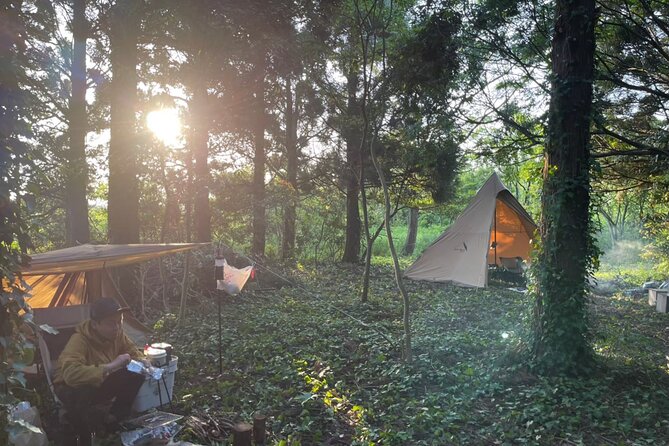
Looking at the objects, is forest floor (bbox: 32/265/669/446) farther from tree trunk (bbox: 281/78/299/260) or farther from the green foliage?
tree trunk (bbox: 281/78/299/260)

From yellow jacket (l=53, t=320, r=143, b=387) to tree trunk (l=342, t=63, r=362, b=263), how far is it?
8203 mm

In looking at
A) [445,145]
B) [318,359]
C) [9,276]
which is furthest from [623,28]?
[9,276]

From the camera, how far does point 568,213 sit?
4.15m

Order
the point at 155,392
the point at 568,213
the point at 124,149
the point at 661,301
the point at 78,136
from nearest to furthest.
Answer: the point at 155,392 → the point at 568,213 → the point at 124,149 → the point at 661,301 → the point at 78,136

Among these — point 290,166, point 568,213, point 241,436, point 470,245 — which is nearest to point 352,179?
point 290,166

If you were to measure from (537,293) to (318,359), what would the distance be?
2291 millimetres

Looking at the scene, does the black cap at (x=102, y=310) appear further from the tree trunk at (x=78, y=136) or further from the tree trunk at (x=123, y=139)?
the tree trunk at (x=78, y=136)

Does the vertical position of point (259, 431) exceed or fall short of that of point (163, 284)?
it falls short

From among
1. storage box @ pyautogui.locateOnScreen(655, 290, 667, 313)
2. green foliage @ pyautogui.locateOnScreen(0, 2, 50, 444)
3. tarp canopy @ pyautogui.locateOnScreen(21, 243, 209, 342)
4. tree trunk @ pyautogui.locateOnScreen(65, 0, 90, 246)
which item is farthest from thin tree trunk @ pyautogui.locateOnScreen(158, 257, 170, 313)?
storage box @ pyautogui.locateOnScreen(655, 290, 667, 313)

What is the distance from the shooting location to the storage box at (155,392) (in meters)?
3.57

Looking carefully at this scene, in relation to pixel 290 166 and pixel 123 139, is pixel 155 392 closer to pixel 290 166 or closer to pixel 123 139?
pixel 123 139

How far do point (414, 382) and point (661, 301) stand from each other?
6.05 m

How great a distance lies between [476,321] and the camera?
6582mm

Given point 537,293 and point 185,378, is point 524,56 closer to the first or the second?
point 537,293
